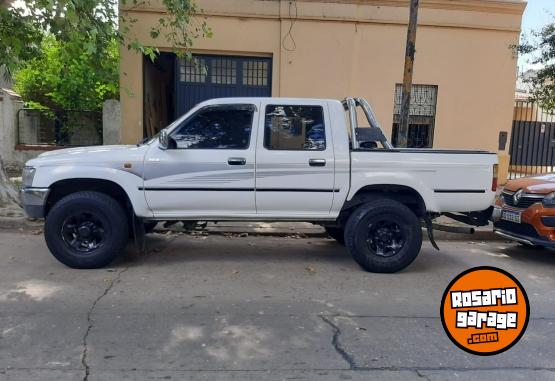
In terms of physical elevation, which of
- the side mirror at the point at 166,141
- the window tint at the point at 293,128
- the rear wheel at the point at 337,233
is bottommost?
the rear wheel at the point at 337,233

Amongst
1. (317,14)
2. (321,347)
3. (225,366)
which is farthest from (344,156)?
(317,14)

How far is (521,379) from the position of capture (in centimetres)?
343

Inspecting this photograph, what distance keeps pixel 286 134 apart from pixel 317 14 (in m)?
6.50

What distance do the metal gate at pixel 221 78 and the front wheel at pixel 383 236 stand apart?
6645mm

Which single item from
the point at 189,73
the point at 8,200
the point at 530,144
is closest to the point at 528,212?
the point at 189,73

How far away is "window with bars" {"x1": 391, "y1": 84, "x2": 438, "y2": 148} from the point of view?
1203 cm

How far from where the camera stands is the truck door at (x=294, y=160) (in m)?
5.78

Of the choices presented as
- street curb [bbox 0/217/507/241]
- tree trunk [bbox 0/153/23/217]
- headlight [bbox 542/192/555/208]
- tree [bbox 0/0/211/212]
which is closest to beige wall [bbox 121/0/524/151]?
tree [bbox 0/0/211/212]

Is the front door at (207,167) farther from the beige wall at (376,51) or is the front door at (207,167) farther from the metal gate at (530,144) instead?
the metal gate at (530,144)

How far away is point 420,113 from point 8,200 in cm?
909

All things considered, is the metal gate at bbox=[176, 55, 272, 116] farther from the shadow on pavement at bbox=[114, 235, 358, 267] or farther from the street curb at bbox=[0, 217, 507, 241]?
the shadow on pavement at bbox=[114, 235, 358, 267]

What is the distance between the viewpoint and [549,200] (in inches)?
251

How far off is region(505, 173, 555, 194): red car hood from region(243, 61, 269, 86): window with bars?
654 cm

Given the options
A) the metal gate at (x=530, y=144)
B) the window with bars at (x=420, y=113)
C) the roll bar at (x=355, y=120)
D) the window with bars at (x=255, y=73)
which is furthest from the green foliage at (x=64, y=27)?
the metal gate at (x=530, y=144)
